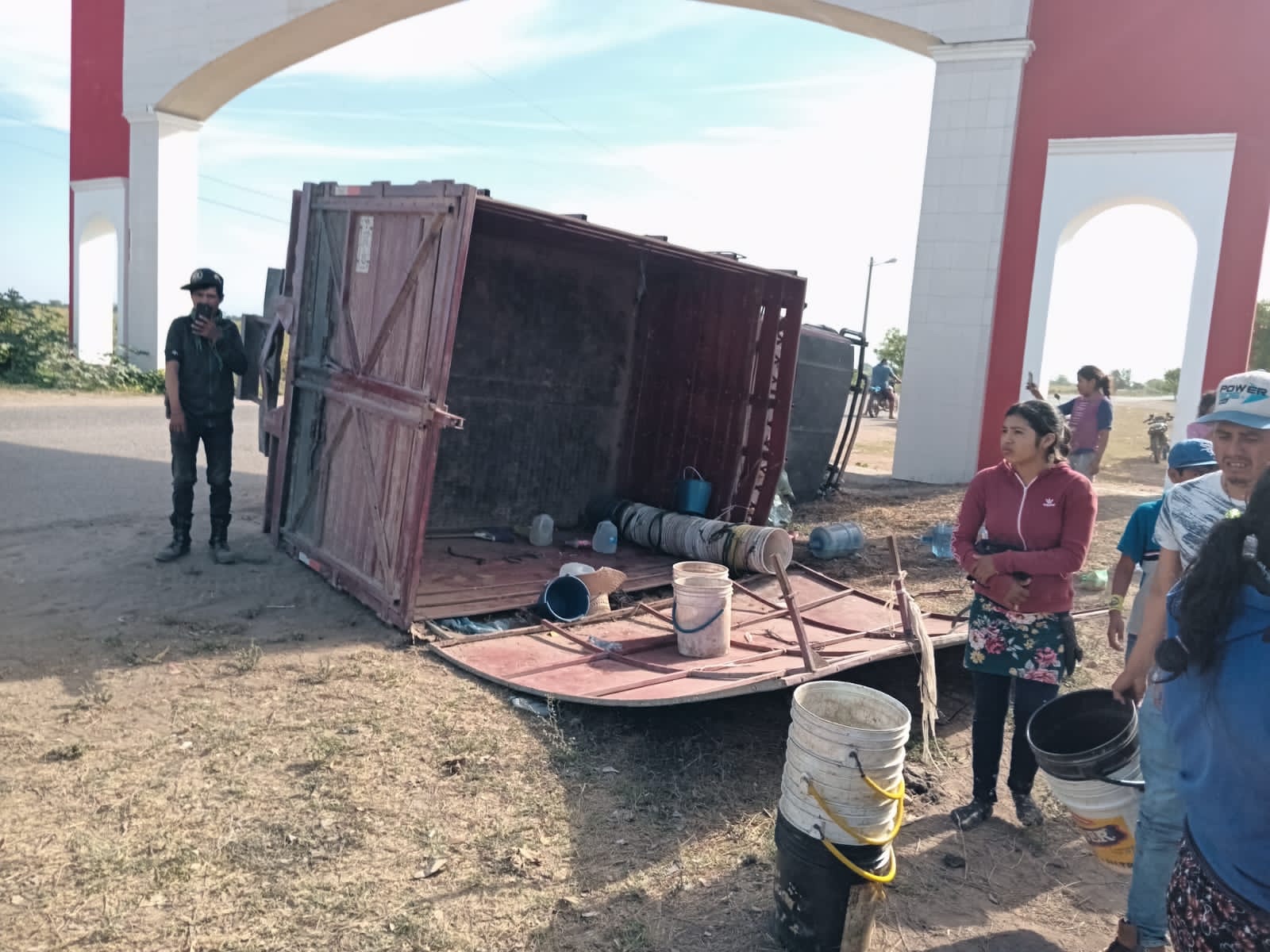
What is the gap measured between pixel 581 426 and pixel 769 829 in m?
5.92

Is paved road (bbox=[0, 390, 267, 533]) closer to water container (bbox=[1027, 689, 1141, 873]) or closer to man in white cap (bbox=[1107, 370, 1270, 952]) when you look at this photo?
water container (bbox=[1027, 689, 1141, 873])

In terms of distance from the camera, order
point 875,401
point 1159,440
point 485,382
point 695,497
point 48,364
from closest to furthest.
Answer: point 485,382
point 695,497
point 48,364
point 1159,440
point 875,401

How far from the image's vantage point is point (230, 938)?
2990 millimetres

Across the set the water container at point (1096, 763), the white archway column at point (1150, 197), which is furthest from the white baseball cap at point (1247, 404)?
the white archway column at point (1150, 197)

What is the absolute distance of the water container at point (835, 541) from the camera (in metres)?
8.62

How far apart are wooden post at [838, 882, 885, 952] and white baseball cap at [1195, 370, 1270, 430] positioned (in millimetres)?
1832

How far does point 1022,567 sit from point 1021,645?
367 mm

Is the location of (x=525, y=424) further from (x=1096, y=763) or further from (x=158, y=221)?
(x=158, y=221)

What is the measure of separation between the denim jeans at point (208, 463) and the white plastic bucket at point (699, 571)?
3.47 metres

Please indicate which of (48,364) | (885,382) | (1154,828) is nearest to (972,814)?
(1154,828)

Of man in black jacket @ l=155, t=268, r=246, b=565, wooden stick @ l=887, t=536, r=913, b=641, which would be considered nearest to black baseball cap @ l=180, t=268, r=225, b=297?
man in black jacket @ l=155, t=268, r=246, b=565

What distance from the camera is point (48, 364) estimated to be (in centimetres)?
1802

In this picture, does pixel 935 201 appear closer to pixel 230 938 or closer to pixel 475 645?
pixel 475 645

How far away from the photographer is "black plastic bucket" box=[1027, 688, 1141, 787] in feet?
10.6
